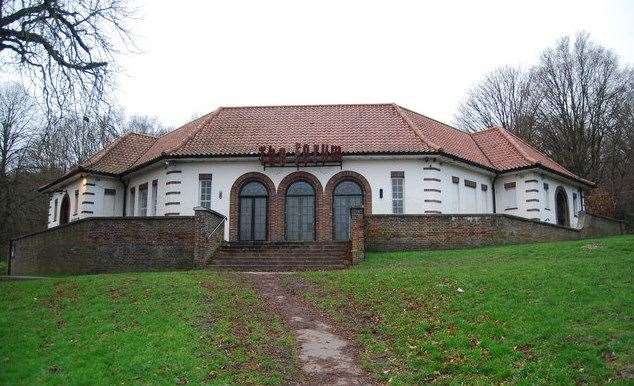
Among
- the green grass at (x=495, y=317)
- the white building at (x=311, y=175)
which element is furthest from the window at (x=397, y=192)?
the green grass at (x=495, y=317)

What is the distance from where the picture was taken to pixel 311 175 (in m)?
26.8

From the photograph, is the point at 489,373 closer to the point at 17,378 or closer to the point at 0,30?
the point at 17,378

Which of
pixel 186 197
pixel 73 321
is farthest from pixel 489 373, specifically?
pixel 186 197

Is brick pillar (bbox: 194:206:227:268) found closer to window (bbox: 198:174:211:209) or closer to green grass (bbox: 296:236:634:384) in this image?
window (bbox: 198:174:211:209)

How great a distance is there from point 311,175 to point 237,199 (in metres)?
3.44

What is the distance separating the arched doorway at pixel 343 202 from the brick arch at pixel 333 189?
0.57 ft

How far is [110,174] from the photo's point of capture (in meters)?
30.2

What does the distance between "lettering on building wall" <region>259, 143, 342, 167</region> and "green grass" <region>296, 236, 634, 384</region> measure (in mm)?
9596

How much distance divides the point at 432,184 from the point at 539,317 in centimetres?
1549

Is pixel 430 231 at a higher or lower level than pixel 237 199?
lower

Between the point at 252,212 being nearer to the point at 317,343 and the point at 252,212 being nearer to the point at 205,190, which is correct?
the point at 205,190

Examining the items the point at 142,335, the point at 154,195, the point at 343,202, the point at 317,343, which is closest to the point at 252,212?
the point at 343,202

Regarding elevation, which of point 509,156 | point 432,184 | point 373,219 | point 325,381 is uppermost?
point 509,156

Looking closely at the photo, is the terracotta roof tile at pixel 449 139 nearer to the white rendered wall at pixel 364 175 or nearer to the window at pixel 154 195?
the white rendered wall at pixel 364 175
